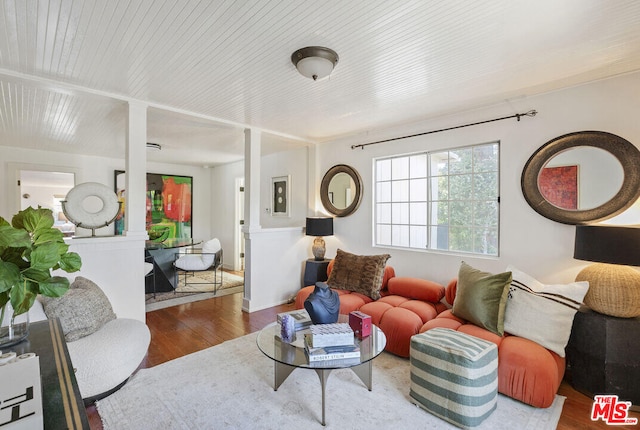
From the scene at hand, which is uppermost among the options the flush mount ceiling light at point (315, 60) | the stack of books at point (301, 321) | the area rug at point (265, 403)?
the flush mount ceiling light at point (315, 60)

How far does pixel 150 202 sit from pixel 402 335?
569 cm

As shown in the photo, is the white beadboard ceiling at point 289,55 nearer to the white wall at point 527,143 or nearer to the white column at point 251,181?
the white wall at point 527,143

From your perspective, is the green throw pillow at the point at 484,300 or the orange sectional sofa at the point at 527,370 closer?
the orange sectional sofa at the point at 527,370

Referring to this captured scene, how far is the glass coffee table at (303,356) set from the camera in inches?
70.3

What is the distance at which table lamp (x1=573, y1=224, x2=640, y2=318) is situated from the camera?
6.30ft

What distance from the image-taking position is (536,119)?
9.04ft

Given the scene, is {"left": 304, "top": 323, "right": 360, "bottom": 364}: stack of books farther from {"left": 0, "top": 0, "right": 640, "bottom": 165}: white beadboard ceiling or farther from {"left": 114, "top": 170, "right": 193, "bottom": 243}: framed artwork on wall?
{"left": 114, "top": 170, "right": 193, "bottom": 243}: framed artwork on wall

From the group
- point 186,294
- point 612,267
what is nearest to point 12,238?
point 612,267

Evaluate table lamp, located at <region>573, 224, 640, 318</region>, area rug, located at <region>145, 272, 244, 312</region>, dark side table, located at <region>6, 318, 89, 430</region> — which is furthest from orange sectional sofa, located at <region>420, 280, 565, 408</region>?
area rug, located at <region>145, 272, 244, 312</region>

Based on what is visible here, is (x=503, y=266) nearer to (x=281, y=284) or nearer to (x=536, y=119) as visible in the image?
(x=536, y=119)

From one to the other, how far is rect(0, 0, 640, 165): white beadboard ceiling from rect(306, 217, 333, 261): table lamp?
141 centimetres

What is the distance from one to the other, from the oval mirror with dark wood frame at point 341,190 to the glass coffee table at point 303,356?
7.39ft

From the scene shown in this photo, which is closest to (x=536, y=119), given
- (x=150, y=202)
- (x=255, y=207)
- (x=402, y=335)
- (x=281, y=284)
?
(x=402, y=335)

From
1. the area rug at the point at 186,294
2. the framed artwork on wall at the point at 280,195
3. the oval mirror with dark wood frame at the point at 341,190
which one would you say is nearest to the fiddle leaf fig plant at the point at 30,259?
the area rug at the point at 186,294
